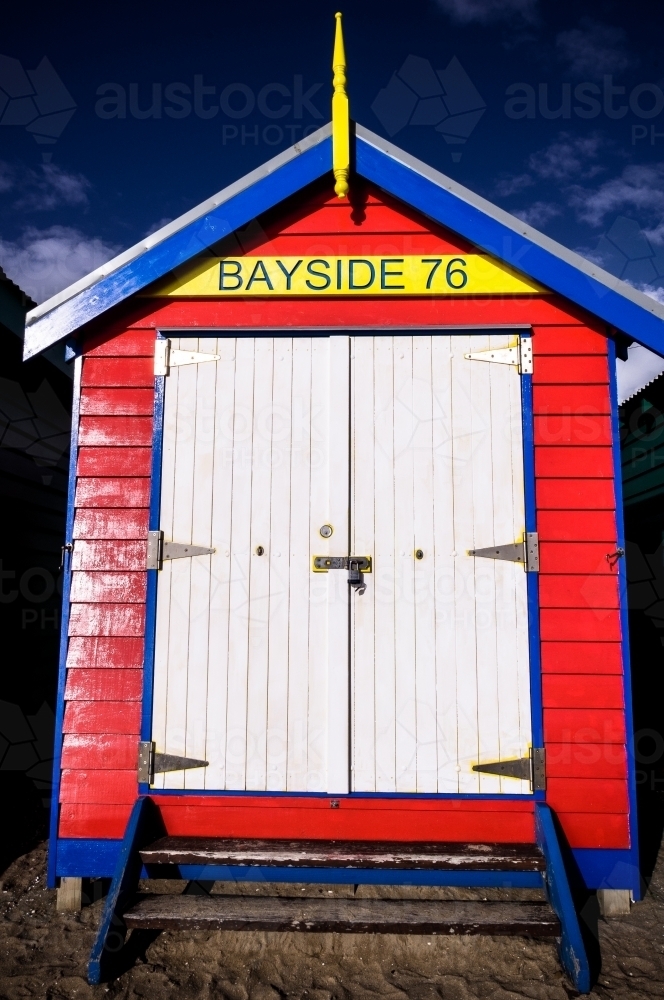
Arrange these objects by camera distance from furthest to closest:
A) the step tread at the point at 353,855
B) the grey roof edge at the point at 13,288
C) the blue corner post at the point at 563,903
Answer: the grey roof edge at the point at 13,288 → the step tread at the point at 353,855 → the blue corner post at the point at 563,903

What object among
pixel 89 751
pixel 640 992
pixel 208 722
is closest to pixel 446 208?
pixel 208 722

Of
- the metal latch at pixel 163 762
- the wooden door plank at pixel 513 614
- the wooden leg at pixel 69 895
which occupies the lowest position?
the wooden leg at pixel 69 895

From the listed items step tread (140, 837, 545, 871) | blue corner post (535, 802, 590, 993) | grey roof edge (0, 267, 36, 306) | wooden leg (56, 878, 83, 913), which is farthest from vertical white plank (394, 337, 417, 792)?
grey roof edge (0, 267, 36, 306)

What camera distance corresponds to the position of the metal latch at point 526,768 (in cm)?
347

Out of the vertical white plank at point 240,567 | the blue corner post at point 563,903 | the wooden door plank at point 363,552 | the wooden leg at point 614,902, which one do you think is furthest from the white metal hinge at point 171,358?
the wooden leg at point 614,902

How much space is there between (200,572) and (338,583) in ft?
2.63

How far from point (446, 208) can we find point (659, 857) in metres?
4.19

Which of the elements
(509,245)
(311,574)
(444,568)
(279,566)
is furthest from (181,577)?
(509,245)

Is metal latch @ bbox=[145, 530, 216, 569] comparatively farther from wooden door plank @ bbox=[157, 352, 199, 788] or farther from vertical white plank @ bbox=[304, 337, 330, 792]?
vertical white plank @ bbox=[304, 337, 330, 792]

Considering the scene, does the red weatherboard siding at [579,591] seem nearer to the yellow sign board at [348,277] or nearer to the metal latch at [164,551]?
the yellow sign board at [348,277]

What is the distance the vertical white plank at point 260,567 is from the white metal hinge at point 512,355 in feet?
4.09

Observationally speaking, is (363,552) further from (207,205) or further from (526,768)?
(207,205)

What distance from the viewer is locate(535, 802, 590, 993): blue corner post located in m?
2.72

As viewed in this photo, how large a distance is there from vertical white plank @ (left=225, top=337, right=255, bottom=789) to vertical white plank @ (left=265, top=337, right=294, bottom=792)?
136 mm
